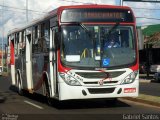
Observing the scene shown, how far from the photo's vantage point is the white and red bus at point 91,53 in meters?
15.0

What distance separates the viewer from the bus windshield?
49.5ft

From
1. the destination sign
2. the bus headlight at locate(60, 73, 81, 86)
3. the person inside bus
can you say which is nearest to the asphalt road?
the bus headlight at locate(60, 73, 81, 86)

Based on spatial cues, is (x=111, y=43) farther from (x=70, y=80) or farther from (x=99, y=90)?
(x=70, y=80)

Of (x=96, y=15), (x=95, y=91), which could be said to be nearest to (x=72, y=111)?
(x=95, y=91)

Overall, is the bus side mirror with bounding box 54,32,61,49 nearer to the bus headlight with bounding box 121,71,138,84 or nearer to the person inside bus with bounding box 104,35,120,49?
the person inside bus with bounding box 104,35,120,49

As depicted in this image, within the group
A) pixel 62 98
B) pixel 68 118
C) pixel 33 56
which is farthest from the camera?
pixel 33 56

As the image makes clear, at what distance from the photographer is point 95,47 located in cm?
1530

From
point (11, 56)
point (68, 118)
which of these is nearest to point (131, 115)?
point (68, 118)

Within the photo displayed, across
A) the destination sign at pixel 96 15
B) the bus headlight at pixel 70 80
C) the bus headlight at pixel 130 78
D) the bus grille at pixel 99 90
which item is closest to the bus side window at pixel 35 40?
the destination sign at pixel 96 15

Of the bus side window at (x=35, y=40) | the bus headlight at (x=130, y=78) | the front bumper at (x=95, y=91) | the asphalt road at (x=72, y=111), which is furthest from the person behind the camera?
the bus side window at (x=35, y=40)

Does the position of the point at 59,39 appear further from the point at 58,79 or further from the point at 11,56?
the point at 11,56

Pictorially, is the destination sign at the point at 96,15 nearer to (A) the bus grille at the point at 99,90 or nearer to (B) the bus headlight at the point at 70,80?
(B) the bus headlight at the point at 70,80

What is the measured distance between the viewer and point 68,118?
13109mm

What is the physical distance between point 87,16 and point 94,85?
2260 mm
